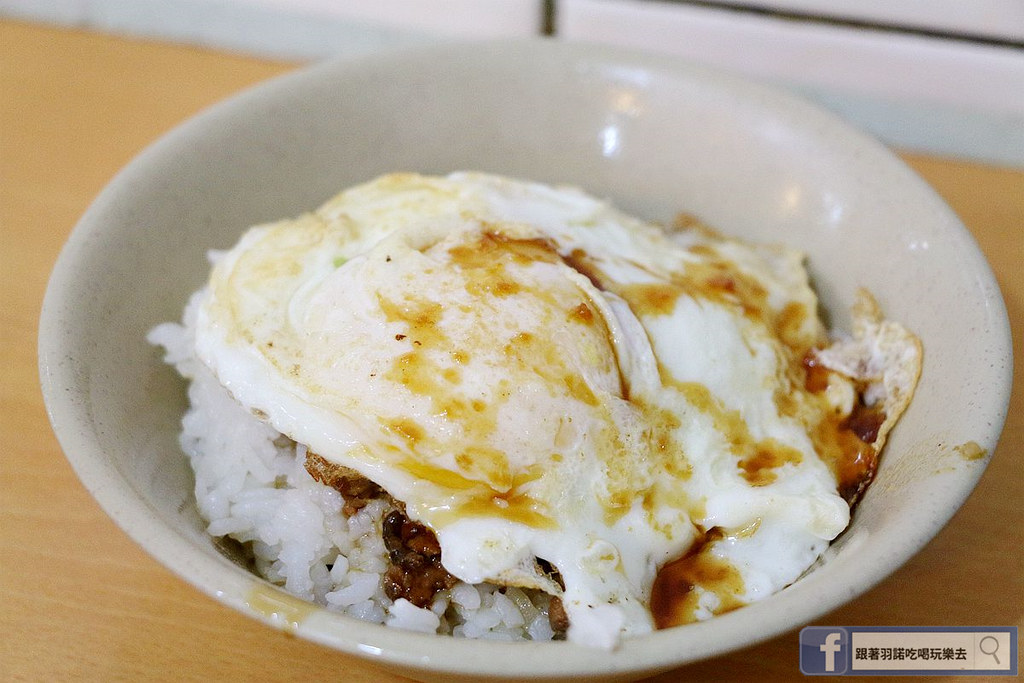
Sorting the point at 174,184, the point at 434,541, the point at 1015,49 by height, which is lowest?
the point at 434,541

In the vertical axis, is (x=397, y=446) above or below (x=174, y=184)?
below

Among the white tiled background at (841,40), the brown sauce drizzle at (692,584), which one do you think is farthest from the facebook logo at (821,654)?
the white tiled background at (841,40)

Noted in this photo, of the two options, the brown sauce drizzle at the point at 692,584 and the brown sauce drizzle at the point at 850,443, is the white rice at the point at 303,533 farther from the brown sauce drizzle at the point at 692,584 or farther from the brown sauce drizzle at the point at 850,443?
the brown sauce drizzle at the point at 850,443

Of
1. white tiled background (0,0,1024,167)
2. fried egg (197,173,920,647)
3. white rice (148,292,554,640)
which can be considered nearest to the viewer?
fried egg (197,173,920,647)

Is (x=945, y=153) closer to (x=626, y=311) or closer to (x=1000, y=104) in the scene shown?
(x=1000, y=104)

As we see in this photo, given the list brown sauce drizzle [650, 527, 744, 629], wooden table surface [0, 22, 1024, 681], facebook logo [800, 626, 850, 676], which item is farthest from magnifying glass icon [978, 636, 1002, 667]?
brown sauce drizzle [650, 527, 744, 629]

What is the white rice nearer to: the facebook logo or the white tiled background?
the facebook logo

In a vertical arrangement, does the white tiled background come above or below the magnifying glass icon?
above

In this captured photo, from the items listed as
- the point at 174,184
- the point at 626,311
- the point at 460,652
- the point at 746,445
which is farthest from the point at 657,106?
the point at 460,652
